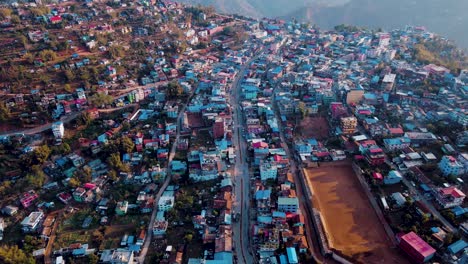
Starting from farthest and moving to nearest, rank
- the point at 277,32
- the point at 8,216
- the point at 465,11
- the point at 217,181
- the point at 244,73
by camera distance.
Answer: the point at 465,11, the point at 277,32, the point at 244,73, the point at 217,181, the point at 8,216

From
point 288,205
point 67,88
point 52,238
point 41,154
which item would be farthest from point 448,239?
point 67,88

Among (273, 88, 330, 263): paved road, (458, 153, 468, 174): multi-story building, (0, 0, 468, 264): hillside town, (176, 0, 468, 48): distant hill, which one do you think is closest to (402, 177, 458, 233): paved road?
(0, 0, 468, 264): hillside town

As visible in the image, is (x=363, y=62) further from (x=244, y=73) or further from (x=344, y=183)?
(x=344, y=183)

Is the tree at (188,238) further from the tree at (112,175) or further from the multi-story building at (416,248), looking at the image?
the multi-story building at (416,248)

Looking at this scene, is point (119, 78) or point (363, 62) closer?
point (119, 78)

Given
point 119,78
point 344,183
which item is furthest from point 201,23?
point 344,183

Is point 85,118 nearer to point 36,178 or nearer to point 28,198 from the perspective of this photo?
point 36,178

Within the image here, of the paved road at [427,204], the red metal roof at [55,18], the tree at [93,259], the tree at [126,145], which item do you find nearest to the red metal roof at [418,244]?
the paved road at [427,204]
